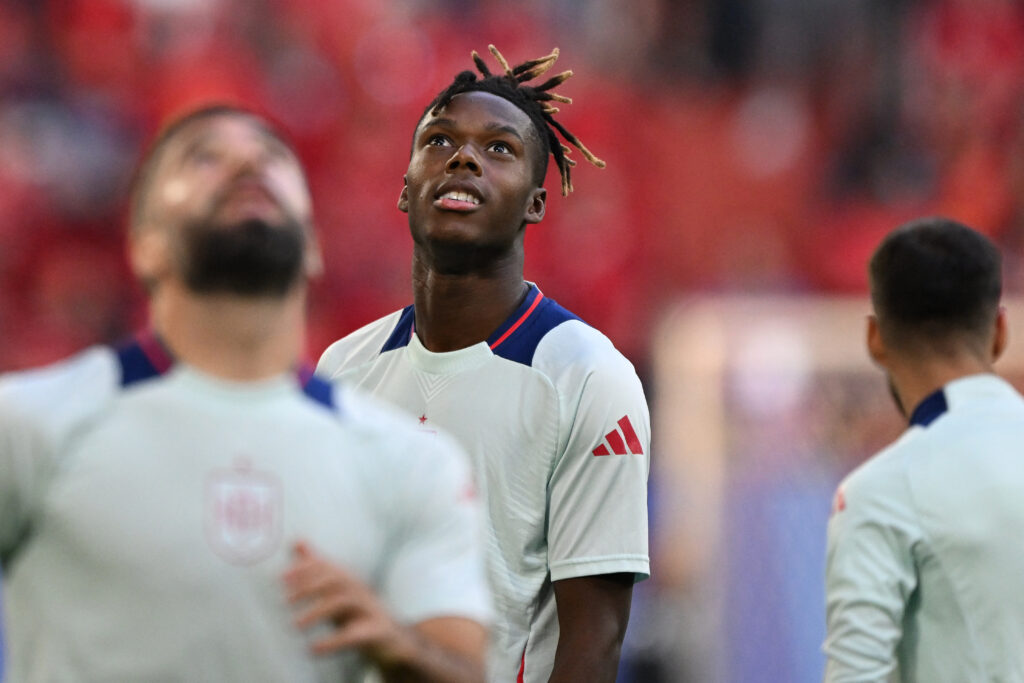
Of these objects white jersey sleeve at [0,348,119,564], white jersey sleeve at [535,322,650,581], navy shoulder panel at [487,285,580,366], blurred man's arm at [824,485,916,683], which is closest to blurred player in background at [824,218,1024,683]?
blurred man's arm at [824,485,916,683]

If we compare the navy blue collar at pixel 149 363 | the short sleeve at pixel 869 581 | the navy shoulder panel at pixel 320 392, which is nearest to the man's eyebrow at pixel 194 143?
the navy blue collar at pixel 149 363

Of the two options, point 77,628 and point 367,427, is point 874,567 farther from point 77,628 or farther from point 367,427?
point 77,628

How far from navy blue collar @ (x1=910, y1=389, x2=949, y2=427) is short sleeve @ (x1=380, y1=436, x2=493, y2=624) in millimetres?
1160

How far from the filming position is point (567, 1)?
974 cm

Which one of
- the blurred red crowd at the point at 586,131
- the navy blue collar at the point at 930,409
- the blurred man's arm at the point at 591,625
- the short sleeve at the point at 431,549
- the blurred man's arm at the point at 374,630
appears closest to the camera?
the blurred man's arm at the point at 374,630

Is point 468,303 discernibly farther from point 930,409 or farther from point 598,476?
point 930,409

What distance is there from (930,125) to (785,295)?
1.98 m

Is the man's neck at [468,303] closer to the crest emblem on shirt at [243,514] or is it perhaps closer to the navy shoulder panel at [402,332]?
the navy shoulder panel at [402,332]

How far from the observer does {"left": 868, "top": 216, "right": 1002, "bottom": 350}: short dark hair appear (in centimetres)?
257

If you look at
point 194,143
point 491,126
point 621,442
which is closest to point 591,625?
point 621,442

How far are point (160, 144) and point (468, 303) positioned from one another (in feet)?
5.03

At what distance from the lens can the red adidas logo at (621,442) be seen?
3.01 metres

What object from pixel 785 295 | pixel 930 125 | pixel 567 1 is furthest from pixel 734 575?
pixel 567 1

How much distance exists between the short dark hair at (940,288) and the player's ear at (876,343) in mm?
33
